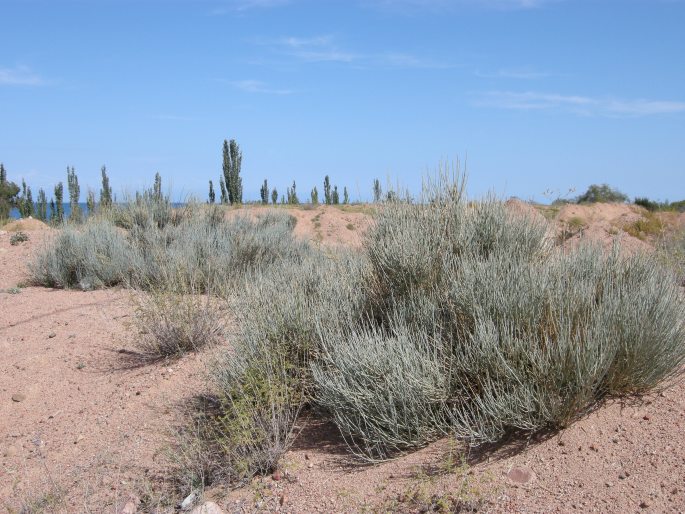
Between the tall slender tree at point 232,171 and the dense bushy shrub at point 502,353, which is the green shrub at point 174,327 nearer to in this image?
the dense bushy shrub at point 502,353

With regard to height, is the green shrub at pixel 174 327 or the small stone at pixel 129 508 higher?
the green shrub at pixel 174 327

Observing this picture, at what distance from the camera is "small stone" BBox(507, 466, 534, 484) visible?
4309 millimetres

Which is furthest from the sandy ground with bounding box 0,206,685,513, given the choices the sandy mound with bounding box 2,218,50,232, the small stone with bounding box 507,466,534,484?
the sandy mound with bounding box 2,218,50,232

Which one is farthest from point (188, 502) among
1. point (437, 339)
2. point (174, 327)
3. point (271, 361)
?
point (174, 327)

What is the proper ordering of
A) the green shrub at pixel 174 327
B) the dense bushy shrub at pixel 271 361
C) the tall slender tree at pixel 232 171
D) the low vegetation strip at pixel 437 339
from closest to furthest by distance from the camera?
the low vegetation strip at pixel 437 339
the dense bushy shrub at pixel 271 361
the green shrub at pixel 174 327
the tall slender tree at pixel 232 171

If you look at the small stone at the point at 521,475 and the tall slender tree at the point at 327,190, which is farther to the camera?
the tall slender tree at the point at 327,190

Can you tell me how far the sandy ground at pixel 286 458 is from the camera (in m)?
4.20

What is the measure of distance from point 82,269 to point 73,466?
7654mm

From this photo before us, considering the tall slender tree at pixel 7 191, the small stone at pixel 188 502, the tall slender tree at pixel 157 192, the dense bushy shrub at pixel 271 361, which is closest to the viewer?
the small stone at pixel 188 502

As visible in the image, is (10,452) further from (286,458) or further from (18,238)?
(18,238)

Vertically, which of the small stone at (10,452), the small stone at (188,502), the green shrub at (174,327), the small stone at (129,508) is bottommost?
the small stone at (10,452)

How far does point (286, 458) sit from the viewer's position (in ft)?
17.4

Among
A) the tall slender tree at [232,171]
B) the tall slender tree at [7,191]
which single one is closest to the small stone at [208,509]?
the tall slender tree at [232,171]

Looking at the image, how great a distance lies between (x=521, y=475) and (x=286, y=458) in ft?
6.01
